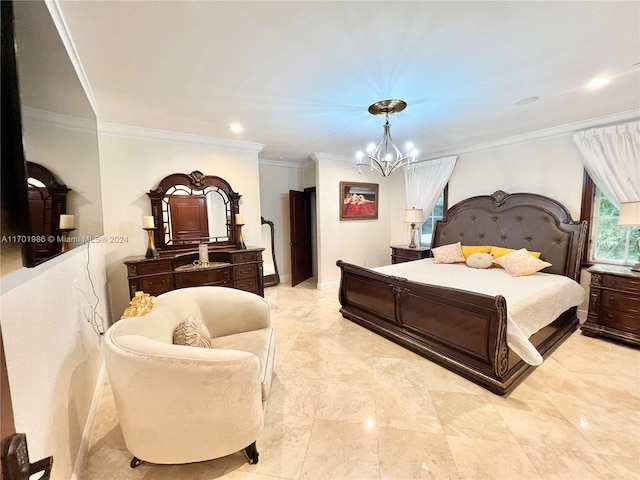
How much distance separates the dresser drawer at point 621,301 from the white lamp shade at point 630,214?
0.73 metres

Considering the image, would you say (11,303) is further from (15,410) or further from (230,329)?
(230,329)

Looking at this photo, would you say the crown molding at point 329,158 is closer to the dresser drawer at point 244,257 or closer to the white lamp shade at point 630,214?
the dresser drawer at point 244,257

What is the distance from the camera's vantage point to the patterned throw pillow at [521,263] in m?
3.11

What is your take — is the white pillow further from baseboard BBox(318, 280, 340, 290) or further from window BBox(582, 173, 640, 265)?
baseboard BBox(318, 280, 340, 290)

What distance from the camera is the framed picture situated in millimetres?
4992

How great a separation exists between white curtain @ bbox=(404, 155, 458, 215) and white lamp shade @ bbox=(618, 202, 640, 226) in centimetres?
216

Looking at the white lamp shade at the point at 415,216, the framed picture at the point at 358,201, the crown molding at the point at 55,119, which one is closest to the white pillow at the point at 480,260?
the white lamp shade at the point at 415,216

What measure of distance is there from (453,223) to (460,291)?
2.46m

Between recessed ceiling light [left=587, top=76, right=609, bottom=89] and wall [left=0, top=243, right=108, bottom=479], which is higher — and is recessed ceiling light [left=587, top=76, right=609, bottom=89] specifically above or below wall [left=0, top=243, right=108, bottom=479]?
above

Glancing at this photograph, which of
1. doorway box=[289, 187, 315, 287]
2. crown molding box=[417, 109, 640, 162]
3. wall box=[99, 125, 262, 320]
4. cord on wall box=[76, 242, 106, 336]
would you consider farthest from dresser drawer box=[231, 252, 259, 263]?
crown molding box=[417, 109, 640, 162]

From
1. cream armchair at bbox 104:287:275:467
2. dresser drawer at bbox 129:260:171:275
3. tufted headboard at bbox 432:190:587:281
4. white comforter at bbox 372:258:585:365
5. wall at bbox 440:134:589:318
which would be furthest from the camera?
wall at bbox 440:134:589:318

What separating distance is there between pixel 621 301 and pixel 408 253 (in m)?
2.56

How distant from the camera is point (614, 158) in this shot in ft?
9.71

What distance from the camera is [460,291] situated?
7.24 feet
